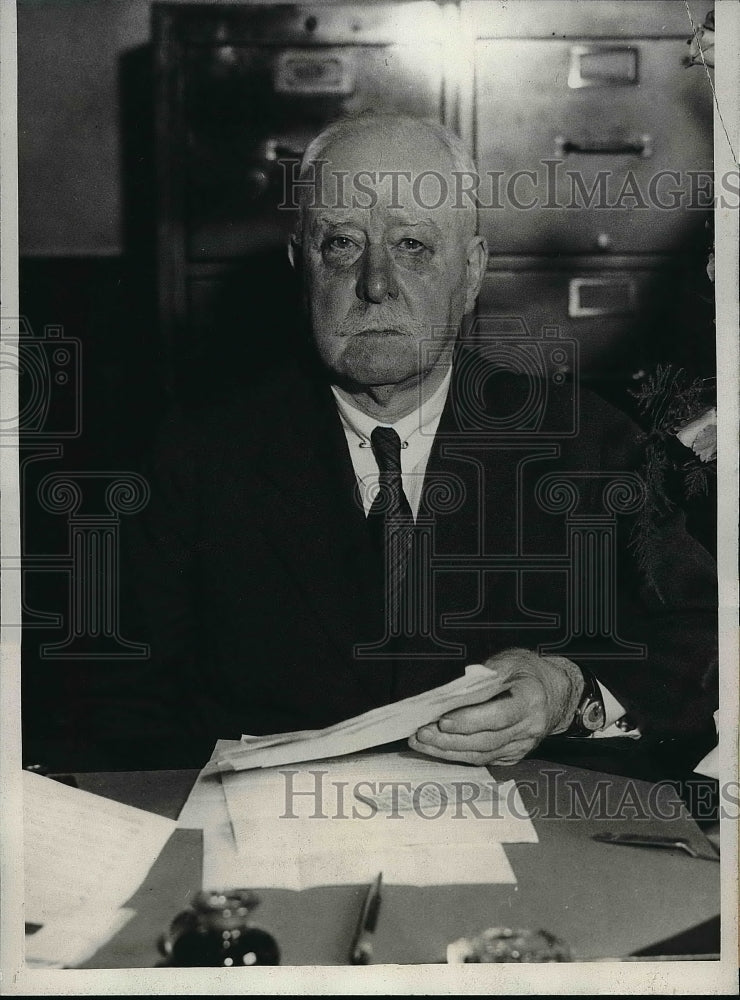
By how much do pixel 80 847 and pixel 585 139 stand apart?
105 cm

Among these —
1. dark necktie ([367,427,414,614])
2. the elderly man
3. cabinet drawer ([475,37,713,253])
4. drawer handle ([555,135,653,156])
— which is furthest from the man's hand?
drawer handle ([555,135,653,156])

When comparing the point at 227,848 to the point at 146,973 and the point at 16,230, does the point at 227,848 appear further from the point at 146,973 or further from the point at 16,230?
the point at 16,230

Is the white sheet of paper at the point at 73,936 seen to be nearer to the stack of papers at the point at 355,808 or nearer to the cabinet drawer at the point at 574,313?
the stack of papers at the point at 355,808

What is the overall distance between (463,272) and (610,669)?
0.52 meters

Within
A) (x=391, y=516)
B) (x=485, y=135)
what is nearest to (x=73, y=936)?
(x=391, y=516)

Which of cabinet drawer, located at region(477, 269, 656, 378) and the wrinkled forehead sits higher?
the wrinkled forehead

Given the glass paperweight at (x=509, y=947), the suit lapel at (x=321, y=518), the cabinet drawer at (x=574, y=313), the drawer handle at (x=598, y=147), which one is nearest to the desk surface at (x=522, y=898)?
the glass paperweight at (x=509, y=947)

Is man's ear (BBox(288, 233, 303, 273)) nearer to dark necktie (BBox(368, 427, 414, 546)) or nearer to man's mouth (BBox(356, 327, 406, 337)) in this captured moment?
man's mouth (BBox(356, 327, 406, 337))

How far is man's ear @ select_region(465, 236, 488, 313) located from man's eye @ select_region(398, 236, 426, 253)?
0.06 metres

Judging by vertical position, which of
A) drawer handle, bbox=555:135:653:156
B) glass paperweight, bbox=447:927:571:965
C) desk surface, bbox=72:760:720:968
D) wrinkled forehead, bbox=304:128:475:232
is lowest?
glass paperweight, bbox=447:927:571:965

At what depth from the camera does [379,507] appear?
1.15m

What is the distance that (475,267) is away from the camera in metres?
1.13

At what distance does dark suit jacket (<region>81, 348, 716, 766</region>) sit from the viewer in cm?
114

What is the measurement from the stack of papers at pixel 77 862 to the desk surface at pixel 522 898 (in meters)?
0.02
